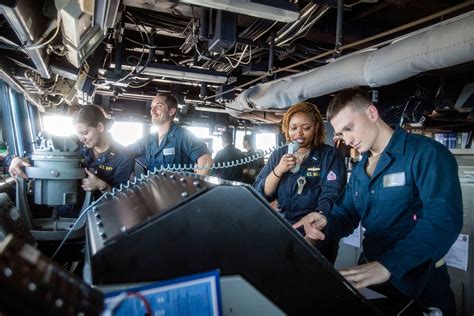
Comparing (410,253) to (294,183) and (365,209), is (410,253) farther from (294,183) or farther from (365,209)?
(294,183)

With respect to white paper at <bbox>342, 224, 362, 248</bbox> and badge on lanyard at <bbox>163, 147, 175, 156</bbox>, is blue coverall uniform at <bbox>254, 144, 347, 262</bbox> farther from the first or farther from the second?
white paper at <bbox>342, 224, 362, 248</bbox>

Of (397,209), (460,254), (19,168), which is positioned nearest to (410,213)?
(397,209)

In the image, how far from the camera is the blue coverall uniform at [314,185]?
209cm

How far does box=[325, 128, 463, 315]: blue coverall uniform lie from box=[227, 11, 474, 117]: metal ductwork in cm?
62

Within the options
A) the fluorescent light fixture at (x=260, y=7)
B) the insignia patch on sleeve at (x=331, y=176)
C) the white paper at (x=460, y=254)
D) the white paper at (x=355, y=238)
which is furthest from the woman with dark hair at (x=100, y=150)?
the white paper at (x=460, y=254)

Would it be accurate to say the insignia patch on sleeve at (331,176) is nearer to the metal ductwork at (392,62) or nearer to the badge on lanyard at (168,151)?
the metal ductwork at (392,62)

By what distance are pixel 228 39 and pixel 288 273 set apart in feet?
5.37

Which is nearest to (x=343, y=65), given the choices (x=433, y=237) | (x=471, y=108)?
(x=433, y=237)

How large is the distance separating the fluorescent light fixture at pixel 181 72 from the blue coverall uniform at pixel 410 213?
196 cm

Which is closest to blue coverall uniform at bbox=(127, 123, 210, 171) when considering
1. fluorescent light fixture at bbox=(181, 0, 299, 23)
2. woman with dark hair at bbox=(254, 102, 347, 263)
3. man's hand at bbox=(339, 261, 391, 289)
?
woman with dark hair at bbox=(254, 102, 347, 263)

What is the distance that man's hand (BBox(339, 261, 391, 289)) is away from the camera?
0.98m

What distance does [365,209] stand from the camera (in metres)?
1.54

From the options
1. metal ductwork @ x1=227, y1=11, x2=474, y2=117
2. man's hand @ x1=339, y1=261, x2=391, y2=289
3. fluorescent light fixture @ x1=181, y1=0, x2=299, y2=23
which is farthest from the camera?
metal ductwork @ x1=227, y1=11, x2=474, y2=117

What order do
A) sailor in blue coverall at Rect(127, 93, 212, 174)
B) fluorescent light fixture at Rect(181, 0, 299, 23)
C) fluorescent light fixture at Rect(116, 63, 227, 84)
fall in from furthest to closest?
1. fluorescent light fixture at Rect(116, 63, 227, 84)
2. sailor in blue coverall at Rect(127, 93, 212, 174)
3. fluorescent light fixture at Rect(181, 0, 299, 23)
